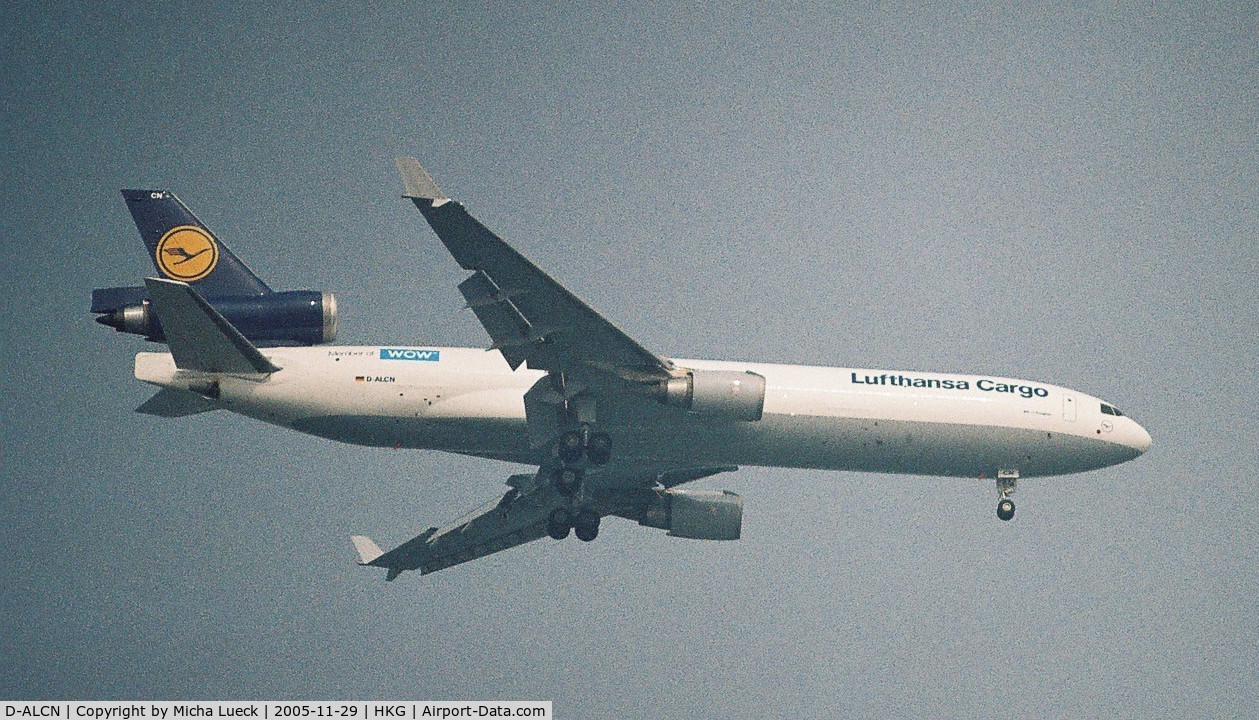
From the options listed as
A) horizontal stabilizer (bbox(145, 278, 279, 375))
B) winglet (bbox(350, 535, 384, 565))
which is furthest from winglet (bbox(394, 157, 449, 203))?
winglet (bbox(350, 535, 384, 565))

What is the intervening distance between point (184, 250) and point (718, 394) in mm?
13676

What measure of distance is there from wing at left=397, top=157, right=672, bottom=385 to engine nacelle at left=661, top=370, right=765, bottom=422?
20.9 inches

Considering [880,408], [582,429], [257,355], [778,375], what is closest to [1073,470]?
[880,408]

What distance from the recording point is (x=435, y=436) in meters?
36.6

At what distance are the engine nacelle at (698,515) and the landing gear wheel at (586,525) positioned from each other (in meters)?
3.02

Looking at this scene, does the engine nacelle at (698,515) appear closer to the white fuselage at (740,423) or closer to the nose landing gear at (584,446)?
the white fuselage at (740,423)

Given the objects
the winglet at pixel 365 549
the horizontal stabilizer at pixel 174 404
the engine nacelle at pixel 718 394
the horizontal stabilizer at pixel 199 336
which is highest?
the horizontal stabilizer at pixel 199 336

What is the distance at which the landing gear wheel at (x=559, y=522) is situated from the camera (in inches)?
1544

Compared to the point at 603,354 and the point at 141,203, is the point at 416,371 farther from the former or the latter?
the point at 141,203

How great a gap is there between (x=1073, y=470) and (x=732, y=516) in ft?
28.6

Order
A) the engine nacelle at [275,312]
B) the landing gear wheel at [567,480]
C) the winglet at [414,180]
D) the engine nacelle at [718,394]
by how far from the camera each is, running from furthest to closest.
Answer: the landing gear wheel at [567,480]
the engine nacelle at [275,312]
the engine nacelle at [718,394]
the winglet at [414,180]

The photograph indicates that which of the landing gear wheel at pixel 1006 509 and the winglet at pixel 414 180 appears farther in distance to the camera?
the landing gear wheel at pixel 1006 509

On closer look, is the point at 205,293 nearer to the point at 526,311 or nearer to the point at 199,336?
the point at 199,336

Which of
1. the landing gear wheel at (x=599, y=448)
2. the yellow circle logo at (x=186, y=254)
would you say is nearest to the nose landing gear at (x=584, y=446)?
the landing gear wheel at (x=599, y=448)
